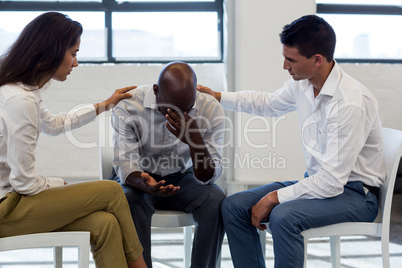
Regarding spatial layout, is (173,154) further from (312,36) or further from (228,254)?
(228,254)

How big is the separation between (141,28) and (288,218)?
2715 mm

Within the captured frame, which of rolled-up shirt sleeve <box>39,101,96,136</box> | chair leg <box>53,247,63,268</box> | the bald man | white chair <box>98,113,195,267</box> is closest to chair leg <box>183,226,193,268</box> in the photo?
white chair <box>98,113,195,267</box>

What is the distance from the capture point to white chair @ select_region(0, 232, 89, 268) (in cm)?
169

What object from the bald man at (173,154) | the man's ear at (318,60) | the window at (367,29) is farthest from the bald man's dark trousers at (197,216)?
the window at (367,29)

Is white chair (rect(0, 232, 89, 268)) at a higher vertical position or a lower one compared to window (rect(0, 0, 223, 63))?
lower

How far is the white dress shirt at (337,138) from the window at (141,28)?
6.74ft

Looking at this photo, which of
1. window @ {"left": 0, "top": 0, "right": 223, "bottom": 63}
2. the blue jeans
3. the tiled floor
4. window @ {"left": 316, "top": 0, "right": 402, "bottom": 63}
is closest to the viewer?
the blue jeans

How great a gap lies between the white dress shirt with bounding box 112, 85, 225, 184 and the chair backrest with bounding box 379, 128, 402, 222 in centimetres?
72

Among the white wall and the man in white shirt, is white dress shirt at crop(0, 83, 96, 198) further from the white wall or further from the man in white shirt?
the white wall

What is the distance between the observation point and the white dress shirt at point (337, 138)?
1.96m

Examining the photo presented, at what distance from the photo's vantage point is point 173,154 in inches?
92.0

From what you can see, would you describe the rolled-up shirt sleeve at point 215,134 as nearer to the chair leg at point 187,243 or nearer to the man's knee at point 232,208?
the man's knee at point 232,208

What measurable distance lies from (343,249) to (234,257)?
1370 millimetres

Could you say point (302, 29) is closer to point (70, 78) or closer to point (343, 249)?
point (343, 249)
